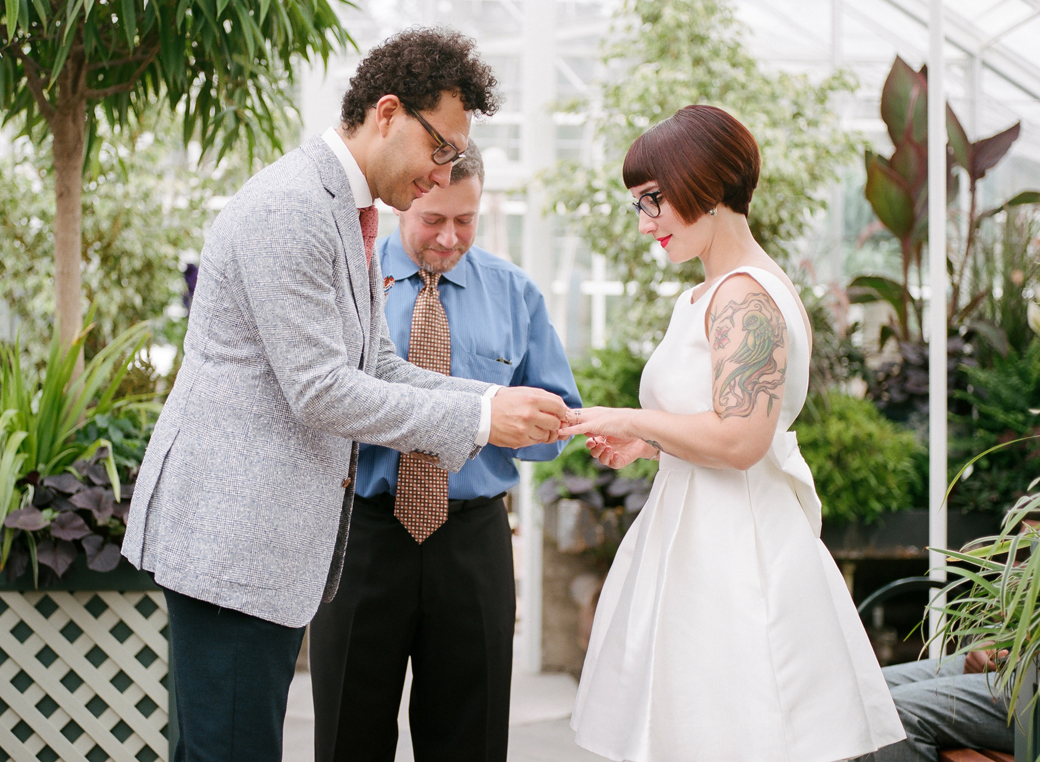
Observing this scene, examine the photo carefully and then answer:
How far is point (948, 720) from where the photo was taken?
2133 millimetres

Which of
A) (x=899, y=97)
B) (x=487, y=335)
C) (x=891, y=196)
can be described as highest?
(x=899, y=97)

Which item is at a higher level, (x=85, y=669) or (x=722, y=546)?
(x=722, y=546)

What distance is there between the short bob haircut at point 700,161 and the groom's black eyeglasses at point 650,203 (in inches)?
0.8

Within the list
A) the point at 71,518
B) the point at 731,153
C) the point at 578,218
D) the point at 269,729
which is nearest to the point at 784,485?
the point at 731,153

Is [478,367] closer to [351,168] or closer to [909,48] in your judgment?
[351,168]

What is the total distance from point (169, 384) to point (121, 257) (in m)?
2.00

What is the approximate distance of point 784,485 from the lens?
1656mm

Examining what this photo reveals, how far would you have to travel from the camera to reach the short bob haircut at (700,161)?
5.35 feet

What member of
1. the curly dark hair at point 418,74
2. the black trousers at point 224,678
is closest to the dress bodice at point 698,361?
the curly dark hair at point 418,74

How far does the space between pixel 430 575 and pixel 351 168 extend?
88 centimetres

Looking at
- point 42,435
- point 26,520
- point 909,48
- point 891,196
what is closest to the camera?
point 26,520

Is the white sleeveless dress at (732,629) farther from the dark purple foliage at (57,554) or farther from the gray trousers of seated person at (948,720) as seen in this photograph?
the dark purple foliage at (57,554)

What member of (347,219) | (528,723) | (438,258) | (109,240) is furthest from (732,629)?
(109,240)

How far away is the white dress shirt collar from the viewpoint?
1548 millimetres
